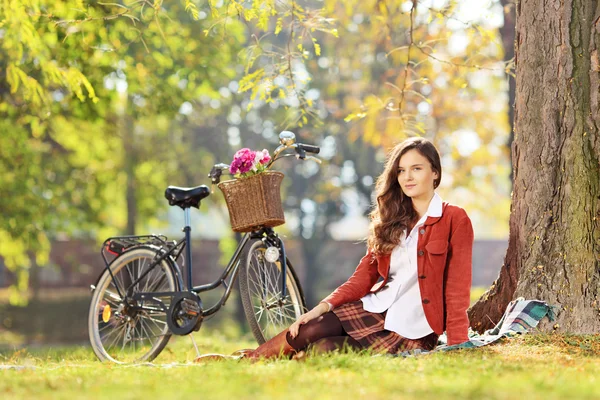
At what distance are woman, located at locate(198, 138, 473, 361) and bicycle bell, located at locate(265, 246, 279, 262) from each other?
72 centimetres

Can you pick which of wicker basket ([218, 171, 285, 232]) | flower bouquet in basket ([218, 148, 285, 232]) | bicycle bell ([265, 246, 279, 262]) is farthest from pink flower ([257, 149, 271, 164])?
bicycle bell ([265, 246, 279, 262])

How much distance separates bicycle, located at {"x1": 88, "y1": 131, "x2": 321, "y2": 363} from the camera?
18.4 ft

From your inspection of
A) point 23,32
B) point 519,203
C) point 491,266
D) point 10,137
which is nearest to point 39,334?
point 10,137

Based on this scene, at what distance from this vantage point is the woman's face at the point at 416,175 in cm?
498

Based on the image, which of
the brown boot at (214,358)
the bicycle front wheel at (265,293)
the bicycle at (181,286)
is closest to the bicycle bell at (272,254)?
the bicycle at (181,286)

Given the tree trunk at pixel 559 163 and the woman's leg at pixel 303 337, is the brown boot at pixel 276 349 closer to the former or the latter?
the woman's leg at pixel 303 337

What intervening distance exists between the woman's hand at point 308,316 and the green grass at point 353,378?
35 cm

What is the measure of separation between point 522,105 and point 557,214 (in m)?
0.80

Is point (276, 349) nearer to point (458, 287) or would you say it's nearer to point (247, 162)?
point (458, 287)

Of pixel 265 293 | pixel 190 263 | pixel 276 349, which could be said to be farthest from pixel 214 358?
pixel 190 263

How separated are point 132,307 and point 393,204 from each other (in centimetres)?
209

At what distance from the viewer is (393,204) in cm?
512

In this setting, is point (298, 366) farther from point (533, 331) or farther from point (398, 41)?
point (398, 41)

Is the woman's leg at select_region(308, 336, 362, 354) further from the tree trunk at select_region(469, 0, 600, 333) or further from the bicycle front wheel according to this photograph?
the tree trunk at select_region(469, 0, 600, 333)
